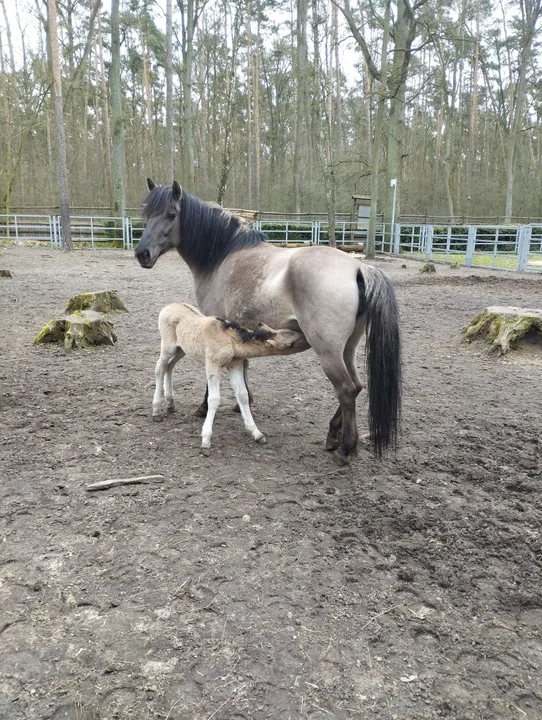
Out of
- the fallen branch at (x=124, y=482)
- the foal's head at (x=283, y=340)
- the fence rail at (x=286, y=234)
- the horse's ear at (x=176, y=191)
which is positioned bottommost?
the fallen branch at (x=124, y=482)

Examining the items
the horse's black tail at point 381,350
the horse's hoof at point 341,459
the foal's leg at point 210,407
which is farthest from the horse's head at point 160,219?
the horse's hoof at point 341,459

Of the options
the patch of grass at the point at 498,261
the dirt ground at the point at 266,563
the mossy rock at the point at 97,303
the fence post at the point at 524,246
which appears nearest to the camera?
the dirt ground at the point at 266,563

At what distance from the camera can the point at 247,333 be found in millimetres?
3713

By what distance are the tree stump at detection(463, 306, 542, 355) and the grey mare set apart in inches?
150

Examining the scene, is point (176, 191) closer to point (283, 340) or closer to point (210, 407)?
point (283, 340)

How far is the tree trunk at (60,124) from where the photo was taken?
57.4ft

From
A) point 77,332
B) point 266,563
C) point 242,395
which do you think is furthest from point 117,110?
point 266,563

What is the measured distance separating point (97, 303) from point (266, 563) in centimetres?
700

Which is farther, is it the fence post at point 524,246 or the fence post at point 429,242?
the fence post at point 429,242

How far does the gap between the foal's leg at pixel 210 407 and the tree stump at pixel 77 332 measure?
3.50 meters

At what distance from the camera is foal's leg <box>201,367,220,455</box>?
380 centimetres

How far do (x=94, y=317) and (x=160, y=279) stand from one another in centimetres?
749

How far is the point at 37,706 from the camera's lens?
1.71 m

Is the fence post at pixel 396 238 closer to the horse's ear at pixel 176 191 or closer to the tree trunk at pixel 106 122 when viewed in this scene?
the tree trunk at pixel 106 122
